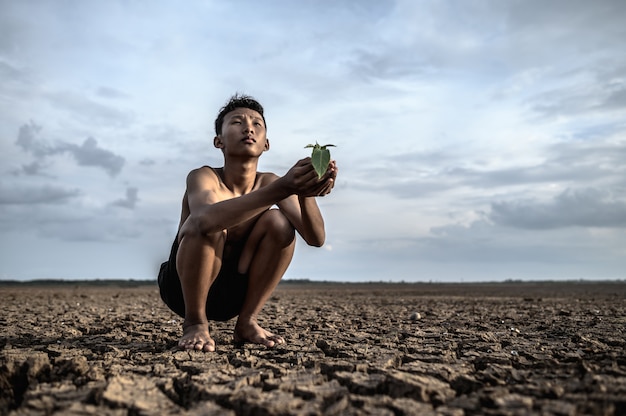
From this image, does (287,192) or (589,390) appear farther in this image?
(287,192)

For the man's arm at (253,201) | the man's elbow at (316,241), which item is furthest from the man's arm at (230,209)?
the man's elbow at (316,241)

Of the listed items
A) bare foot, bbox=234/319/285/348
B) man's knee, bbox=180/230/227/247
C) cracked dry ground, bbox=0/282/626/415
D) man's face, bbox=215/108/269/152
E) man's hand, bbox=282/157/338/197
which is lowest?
cracked dry ground, bbox=0/282/626/415

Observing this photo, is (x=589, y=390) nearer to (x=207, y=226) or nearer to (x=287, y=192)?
(x=287, y=192)

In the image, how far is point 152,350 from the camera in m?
2.83

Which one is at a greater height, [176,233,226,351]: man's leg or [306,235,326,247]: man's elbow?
[306,235,326,247]: man's elbow

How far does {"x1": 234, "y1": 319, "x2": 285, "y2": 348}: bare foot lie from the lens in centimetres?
293

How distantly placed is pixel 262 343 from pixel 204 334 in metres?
0.31

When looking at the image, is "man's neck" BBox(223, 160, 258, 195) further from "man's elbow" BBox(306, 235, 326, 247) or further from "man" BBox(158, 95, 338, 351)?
"man's elbow" BBox(306, 235, 326, 247)

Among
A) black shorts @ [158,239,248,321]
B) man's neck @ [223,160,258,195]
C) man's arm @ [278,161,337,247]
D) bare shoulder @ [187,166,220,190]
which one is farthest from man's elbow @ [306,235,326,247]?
bare shoulder @ [187,166,220,190]

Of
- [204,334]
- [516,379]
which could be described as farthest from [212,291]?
[516,379]

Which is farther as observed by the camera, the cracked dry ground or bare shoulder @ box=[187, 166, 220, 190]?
bare shoulder @ box=[187, 166, 220, 190]

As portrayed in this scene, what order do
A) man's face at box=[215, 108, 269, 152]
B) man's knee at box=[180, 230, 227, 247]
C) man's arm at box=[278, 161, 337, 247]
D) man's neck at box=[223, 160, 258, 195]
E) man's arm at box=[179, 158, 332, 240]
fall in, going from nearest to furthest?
man's arm at box=[179, 158, 332, 240] < man's knee at box=[180, 230, 227, 247] < man's arm at box=[278, 161, 337, 247] < man's face at box=[215, 108, 269, 152] < man's neck at box=[223, 160, 258, 195]

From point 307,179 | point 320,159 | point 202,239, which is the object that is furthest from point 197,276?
point 320,159

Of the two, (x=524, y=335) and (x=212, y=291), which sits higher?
(x=212, y=291)
